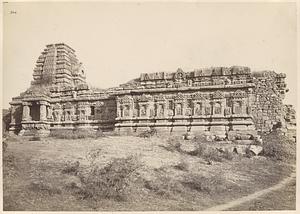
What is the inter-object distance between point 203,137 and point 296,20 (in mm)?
4157

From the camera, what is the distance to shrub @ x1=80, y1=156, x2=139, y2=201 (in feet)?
20.5

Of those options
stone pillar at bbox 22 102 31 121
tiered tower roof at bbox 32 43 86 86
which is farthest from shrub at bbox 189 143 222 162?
tiered tower roof at bbox 32 43 86 86

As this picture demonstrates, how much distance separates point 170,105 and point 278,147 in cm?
358

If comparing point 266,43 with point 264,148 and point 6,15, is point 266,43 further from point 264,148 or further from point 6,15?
point 6,15

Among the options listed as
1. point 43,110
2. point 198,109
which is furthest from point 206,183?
point 43,110

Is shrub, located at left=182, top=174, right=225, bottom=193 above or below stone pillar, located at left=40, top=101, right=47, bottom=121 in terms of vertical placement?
below

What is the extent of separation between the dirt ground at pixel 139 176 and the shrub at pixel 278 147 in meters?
0.21

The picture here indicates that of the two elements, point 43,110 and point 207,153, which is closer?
point 207,153

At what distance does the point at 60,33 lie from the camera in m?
7.89

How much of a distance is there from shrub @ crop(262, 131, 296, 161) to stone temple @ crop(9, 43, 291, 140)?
49 centimetres

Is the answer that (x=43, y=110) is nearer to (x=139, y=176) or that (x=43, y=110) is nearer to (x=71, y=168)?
(x=71, y=168)

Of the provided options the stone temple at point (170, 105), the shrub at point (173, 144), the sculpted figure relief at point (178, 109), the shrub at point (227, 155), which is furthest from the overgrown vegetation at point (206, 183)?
the sculpted figure relief at point (178, 109)

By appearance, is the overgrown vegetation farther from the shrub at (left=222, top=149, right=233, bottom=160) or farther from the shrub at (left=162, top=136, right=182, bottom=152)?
the shrub at (left=162, top=136, right=182, bottom=152)

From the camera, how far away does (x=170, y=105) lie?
36.3ft
